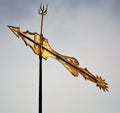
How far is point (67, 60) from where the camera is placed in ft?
21.0

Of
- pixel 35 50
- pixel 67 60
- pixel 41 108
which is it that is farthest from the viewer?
pixel 67 60

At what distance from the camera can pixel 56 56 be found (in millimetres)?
6254

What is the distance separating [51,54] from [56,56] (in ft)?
0.44

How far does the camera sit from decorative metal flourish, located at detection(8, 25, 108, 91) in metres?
6.01

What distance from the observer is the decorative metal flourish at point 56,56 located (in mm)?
6008

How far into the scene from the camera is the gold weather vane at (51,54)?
6008 mm

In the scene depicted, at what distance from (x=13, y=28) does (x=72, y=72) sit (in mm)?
1773

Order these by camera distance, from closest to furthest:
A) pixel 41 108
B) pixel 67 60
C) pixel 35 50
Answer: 1. pixel 41 108
2. pixel 35 50
3. pixel 67 60

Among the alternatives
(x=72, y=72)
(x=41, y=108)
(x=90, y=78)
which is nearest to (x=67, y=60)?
(x=72, y=72)

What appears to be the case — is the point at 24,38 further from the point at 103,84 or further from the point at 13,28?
the point at 103,84

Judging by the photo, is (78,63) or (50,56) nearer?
(50,56)

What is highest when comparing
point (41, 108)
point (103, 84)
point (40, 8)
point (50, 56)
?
point (40, 8)

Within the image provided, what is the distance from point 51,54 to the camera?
20.4 feet

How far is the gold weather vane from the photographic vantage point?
601 centimetres
